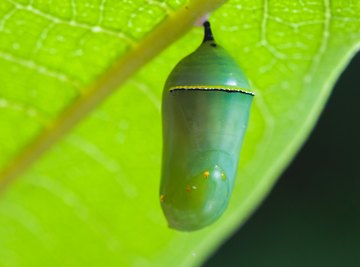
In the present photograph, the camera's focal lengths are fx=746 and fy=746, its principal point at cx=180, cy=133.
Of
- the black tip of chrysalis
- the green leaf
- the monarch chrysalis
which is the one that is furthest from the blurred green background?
the black tip of chrysalis

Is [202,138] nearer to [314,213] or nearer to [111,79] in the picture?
[111,79]

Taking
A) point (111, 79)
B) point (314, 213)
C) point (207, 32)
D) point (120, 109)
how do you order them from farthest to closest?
point (314, 213) < point (120, 109) < point (111, 79) < point (207, 32)

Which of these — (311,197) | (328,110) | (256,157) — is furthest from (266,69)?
(311,197)

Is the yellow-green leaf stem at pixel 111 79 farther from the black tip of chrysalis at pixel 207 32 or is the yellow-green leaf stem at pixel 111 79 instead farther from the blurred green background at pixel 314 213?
the blurred green background at pixel 314 213

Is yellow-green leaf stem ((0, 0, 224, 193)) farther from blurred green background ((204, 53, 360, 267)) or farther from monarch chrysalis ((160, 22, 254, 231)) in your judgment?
blurred green background ((204, 53, 360, 267))

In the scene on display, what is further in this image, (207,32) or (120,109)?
(120,109)

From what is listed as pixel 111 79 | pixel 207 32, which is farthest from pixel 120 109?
pixel 207 32

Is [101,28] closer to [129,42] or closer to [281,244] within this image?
[129,42]
